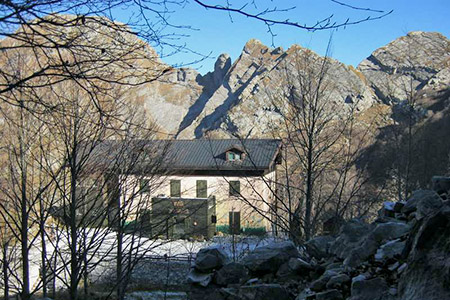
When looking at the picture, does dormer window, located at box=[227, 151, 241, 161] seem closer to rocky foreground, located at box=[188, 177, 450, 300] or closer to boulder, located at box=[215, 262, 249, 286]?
rocky foreground, located at box=[188, 177, 450, 300]

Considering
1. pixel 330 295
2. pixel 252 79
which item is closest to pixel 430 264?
pixel 330 295

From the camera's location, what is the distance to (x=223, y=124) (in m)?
83.8

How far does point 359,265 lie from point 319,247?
132 centimetres

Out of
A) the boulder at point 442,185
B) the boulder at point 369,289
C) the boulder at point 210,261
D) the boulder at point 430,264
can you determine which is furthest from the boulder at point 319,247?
the boulder at point 430,264

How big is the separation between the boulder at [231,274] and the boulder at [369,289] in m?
2.08

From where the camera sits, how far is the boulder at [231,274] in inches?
207

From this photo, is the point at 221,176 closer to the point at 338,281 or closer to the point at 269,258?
the point at 269,258

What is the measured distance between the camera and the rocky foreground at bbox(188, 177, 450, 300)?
269 centimetres

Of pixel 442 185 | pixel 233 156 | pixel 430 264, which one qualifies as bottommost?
pixel 430 264

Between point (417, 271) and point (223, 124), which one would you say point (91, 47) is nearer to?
point (417, 271)

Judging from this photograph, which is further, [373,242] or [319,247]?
[319,247]

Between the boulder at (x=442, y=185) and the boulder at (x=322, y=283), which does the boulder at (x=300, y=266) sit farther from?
the boulder at (x=442, y=185)

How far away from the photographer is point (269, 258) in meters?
5.12

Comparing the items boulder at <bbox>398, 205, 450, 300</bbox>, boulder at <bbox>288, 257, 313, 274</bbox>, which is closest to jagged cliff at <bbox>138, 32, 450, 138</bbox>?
boulder at <bbox>288, 257, 313, 274</bbox>
